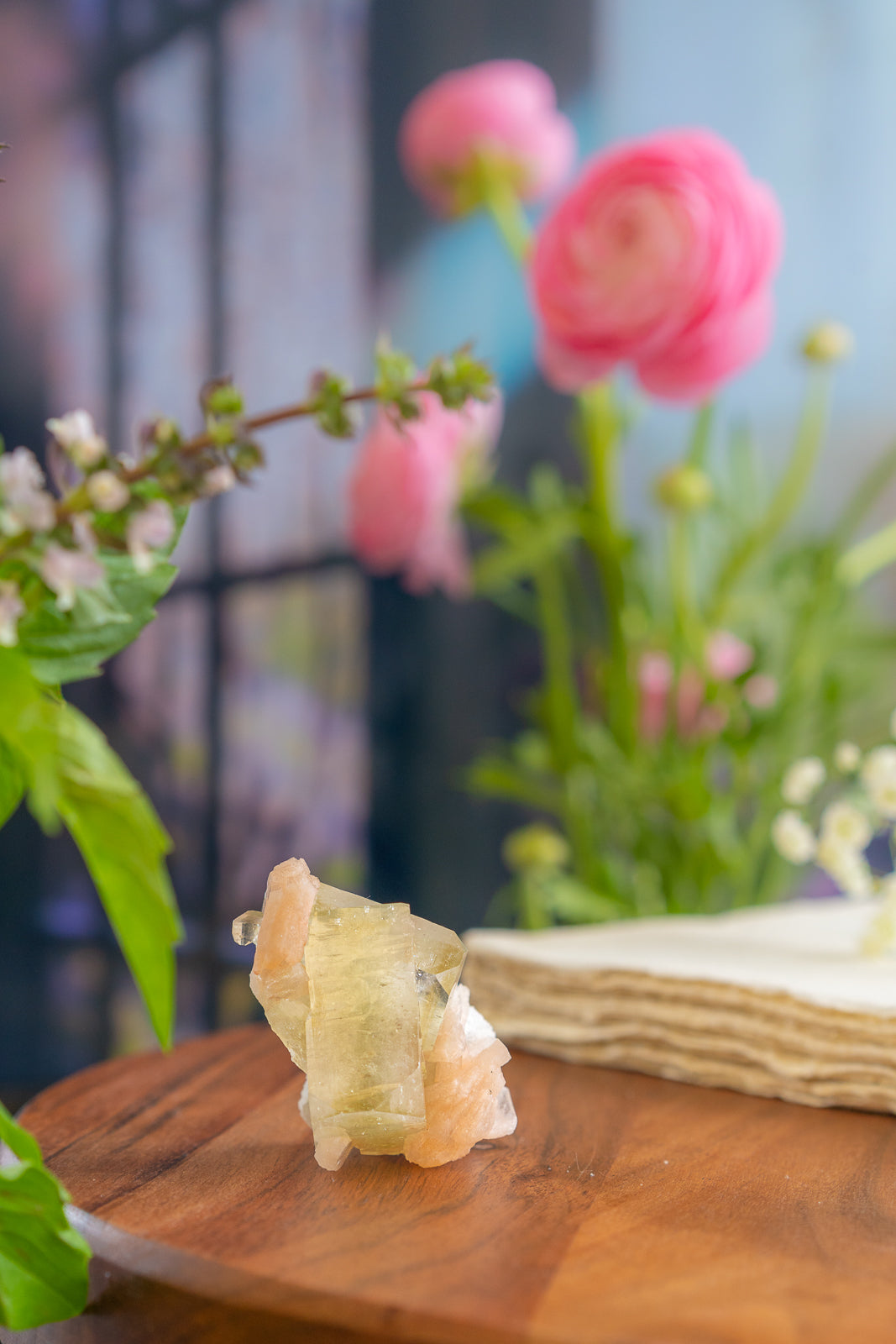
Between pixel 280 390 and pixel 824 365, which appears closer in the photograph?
pixel 824 365

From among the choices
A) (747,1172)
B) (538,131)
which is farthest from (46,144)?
(747,1172)

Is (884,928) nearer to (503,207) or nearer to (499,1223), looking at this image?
(499,1223)

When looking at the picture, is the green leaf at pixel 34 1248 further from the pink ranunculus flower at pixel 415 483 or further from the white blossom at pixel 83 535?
the pink ranunculus flower at pixel 415 483

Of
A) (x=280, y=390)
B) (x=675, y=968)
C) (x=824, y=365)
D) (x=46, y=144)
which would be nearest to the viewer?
(x=675, y=968)

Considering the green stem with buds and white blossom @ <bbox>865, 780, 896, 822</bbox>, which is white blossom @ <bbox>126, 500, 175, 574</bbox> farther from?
the green stem with buds

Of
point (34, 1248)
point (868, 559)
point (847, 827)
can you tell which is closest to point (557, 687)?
point (868, 559)

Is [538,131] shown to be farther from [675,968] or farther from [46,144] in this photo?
[675,968]
